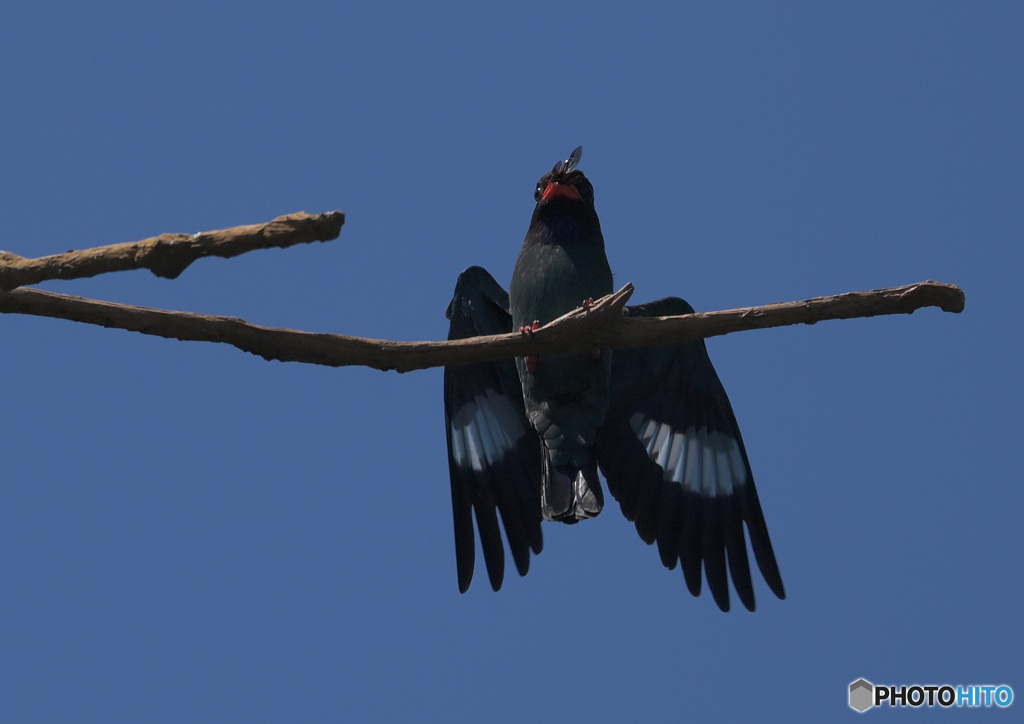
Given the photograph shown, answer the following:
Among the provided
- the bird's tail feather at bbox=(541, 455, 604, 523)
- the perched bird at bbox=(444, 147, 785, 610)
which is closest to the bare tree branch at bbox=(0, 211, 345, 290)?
the perched bird at bbox=(444, 147, 785, 610)

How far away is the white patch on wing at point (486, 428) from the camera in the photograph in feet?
26.9

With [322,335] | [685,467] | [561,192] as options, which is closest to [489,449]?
[685,467]

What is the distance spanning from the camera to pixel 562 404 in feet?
24.2

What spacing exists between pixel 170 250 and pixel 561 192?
347 centimetres

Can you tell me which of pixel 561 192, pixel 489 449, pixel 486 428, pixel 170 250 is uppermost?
pixel 561 192

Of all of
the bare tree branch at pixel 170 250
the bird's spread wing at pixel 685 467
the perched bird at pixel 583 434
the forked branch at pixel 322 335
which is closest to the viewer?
the bare tree branch at pixel 170 250

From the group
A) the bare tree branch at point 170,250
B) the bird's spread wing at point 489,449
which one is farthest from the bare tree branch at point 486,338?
the bird's spread wing at point 489,449

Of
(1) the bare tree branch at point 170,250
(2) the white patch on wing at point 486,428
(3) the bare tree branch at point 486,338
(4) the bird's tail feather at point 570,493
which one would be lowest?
(4) the bird's tail feather at point 570,493

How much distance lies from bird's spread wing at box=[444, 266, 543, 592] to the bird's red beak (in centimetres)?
70

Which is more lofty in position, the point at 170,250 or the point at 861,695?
the point at 170,250

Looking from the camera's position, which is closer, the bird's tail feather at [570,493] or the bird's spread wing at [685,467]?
the bird's tail feather at [570,493]

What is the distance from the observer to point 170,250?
448 cm

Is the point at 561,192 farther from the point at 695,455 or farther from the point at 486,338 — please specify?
the point at 695,455

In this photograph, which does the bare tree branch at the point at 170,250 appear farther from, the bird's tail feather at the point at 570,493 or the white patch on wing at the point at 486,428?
the white patch on wing at the point at 486,428
